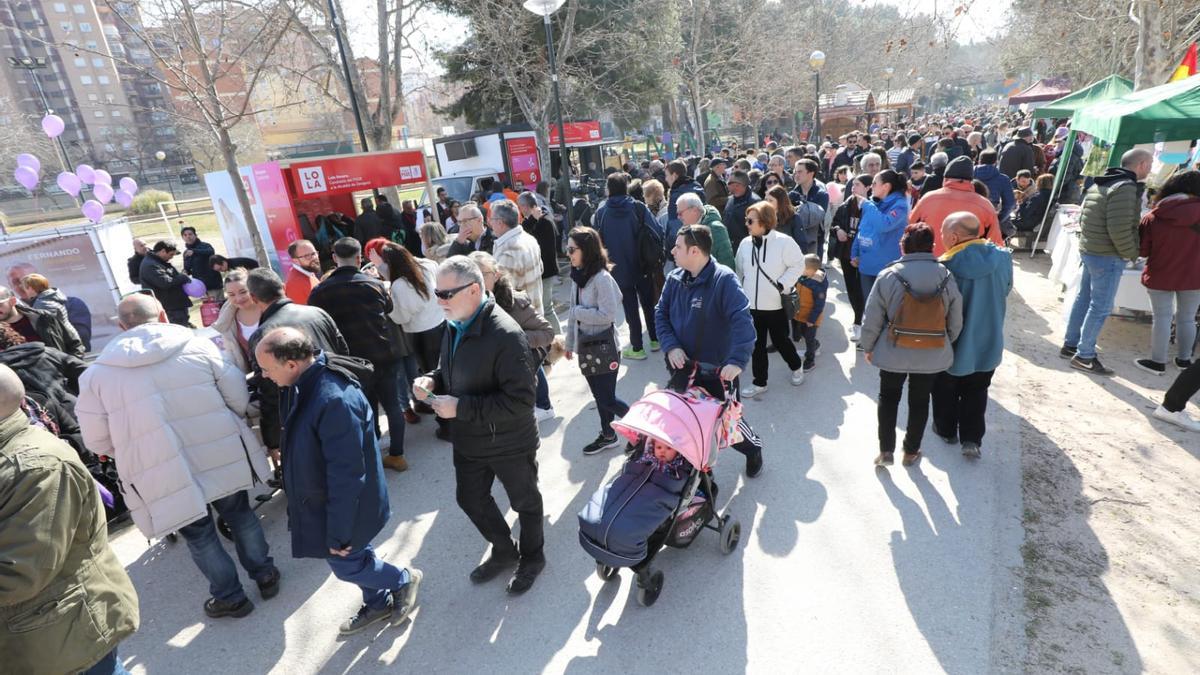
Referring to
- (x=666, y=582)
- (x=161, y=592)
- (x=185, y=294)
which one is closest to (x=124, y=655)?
(x=161, y=592)

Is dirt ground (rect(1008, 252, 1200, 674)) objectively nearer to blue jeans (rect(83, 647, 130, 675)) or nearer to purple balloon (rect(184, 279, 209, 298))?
blue jeans (rect(83, 647, 130, 675))

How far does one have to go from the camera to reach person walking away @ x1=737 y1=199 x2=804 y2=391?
5.03 m

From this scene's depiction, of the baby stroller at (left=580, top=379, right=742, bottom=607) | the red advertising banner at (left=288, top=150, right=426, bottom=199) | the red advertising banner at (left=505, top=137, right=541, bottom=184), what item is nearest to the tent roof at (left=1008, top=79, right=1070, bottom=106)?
the red advertising banner at (left=505, top=137, right=541, bottom=184)

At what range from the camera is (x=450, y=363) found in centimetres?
298

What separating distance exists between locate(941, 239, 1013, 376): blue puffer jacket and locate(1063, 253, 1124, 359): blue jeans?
A: 6.80 ft

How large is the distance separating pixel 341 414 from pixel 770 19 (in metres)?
33.4

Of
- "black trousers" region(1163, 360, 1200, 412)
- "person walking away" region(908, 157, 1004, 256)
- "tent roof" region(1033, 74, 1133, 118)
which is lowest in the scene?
"black trousers" region(1163, 360, 1200, 412)

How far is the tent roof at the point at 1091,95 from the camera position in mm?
9805

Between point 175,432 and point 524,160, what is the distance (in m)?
14.7

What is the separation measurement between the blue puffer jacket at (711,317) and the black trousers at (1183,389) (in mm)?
3393

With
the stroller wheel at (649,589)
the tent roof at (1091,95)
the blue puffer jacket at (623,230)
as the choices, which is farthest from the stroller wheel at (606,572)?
the tent roof at (1091,95)

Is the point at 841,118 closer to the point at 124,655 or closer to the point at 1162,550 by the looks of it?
the point at 1162,550

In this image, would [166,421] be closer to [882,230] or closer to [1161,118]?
[882,230]

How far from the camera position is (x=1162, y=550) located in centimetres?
326
